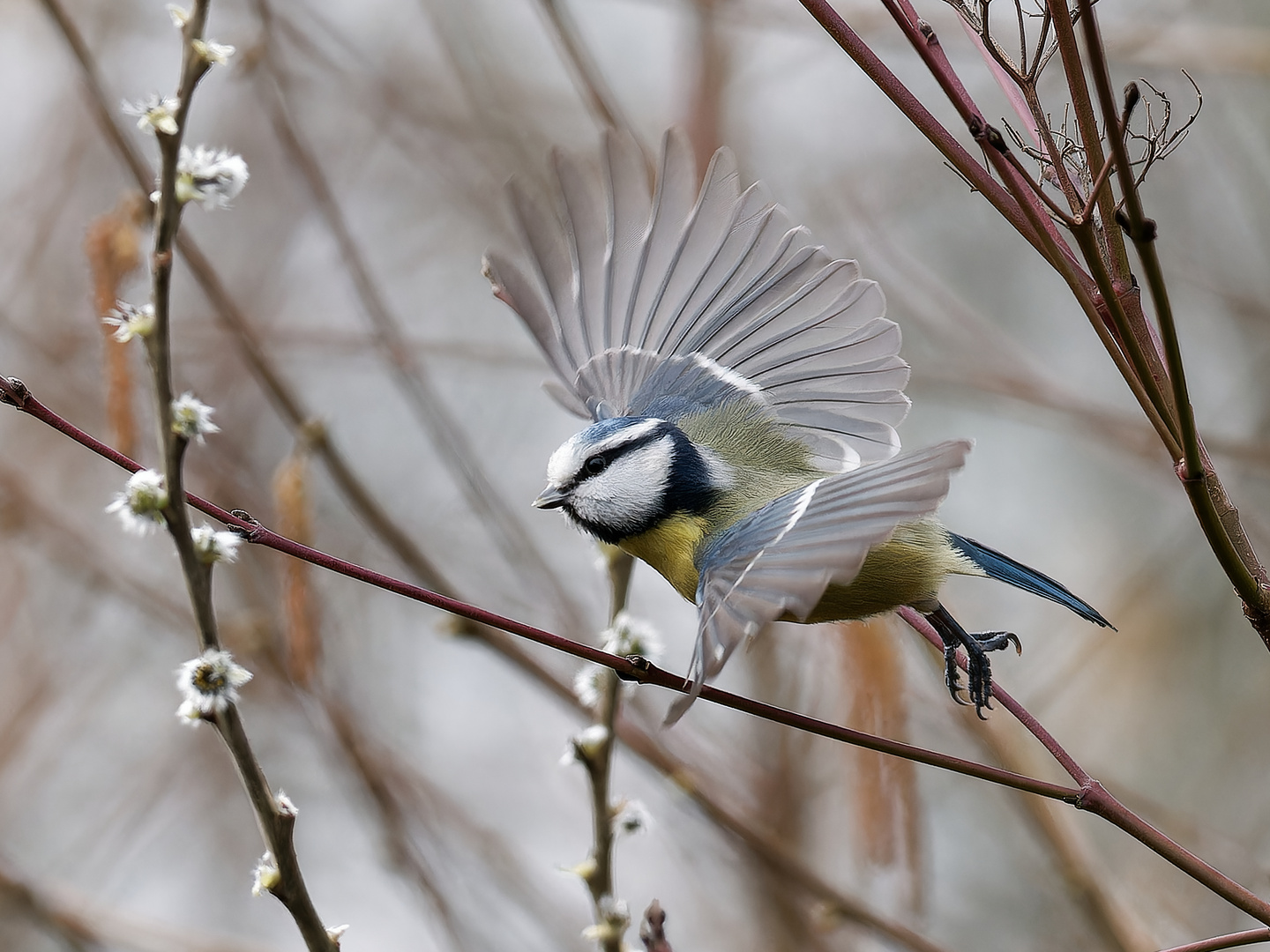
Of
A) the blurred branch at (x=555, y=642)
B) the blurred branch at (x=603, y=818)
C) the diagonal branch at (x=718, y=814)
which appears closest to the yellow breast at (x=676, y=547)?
the diagonal branch at (x=718, y=814)

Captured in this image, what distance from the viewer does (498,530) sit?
1.92 m

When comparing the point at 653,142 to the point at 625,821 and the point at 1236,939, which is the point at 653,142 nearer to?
the point at 625,821

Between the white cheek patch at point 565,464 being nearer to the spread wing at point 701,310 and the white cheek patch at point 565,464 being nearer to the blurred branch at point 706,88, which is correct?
the spread wing at point 701,310

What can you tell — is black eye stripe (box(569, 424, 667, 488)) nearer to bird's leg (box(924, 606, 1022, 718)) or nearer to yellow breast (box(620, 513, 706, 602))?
yellow breast (box(620, 513, 706, 602))

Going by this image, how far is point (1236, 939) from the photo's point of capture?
1129 mm

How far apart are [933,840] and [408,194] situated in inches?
123

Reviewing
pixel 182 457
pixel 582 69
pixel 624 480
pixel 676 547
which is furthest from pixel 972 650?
pixel 182 457

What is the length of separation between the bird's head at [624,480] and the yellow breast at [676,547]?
0.01 m

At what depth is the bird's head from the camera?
5.94 feet

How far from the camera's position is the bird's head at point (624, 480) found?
1.81 m

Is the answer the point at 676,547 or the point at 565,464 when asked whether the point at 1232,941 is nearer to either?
the point at 676,547

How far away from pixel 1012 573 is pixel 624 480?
605mm

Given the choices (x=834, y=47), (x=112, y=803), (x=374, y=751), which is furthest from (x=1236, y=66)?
(x=112, y=803)

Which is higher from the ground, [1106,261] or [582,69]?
[582,69]
